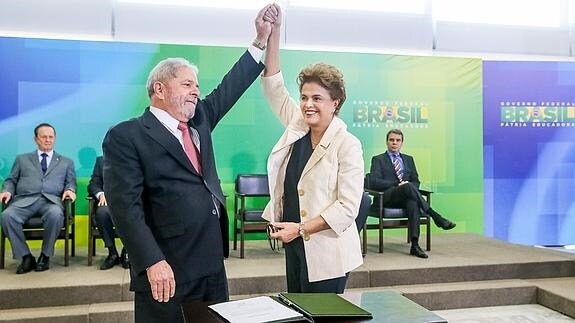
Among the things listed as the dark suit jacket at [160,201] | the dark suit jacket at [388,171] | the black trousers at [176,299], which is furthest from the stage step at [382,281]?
the dark suit jacket at [160,201]

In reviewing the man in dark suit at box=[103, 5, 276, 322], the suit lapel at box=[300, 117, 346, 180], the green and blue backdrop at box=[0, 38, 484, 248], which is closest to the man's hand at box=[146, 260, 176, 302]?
the man in dark suit at box=[103, 5, 276, 322]

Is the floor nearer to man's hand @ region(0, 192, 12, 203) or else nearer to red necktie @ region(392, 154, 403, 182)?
red necktie @ region(392, 154, 403, 182)

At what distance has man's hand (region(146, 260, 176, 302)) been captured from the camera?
65.6 inches

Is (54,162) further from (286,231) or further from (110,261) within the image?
(286,231)

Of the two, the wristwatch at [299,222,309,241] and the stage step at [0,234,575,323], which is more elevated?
the wristwatch at [299,222,309,241]

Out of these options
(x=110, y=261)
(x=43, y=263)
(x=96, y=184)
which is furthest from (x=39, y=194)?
(x=110, y=261)

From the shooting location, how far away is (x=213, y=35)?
5703 mm

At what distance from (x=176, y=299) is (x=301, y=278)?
17.4 inches

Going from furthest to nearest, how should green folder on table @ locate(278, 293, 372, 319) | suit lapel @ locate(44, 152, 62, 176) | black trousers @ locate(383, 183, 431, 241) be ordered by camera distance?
black trousers @ locate(383, 183, 431, 241) → suit lapel @ locate(44, 152, 62, 176) → green folder on table @ locate(278, 293, 372, 319)

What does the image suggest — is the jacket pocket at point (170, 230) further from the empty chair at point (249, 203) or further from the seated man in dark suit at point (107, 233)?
the empty chair at point (249, 203)

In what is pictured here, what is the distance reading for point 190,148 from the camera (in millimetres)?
1890

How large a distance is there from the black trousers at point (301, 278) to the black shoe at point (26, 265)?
3.05 metres

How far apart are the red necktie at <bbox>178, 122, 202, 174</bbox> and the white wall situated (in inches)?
155

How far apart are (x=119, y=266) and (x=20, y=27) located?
2652mm
